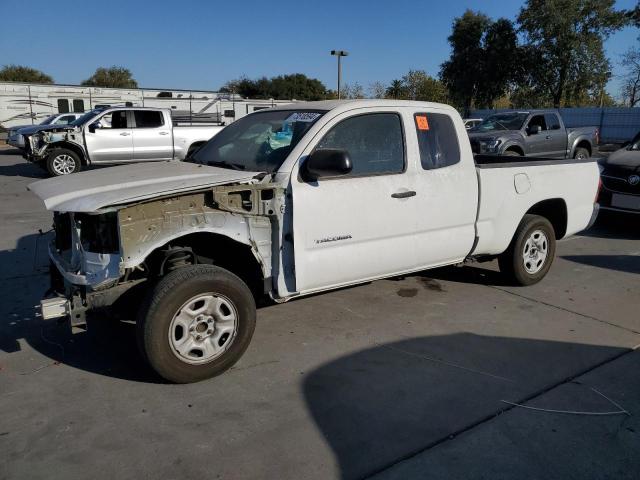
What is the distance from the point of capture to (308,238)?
3.89 metres

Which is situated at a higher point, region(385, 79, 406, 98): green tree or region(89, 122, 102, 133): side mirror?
region(385, 79, 406, 98): green tree

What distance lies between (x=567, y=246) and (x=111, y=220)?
6468 millimetres

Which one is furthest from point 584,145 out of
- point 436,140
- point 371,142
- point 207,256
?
point 207,256

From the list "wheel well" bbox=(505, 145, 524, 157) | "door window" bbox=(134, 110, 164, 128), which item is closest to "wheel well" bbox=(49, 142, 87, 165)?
"door window" bbox=(134, 110, 164, 128)

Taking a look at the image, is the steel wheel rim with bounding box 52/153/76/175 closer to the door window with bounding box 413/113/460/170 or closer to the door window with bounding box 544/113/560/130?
the door window with bounding box 413/113/460/170

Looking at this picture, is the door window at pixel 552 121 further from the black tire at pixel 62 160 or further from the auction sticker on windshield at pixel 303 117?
the black tire at pixel 62 160

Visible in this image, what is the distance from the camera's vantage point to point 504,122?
1462cm

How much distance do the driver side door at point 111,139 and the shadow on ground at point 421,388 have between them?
12190mm

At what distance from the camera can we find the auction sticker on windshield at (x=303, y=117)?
420 cm

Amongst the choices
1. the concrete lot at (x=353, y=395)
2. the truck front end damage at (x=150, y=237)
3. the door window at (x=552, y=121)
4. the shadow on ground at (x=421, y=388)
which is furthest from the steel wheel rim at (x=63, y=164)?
the door window at (x=552, y=121)

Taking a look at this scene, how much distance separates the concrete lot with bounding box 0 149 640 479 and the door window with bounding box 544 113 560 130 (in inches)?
410

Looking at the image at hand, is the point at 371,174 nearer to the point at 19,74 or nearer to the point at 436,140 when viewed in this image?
the point at 436,140

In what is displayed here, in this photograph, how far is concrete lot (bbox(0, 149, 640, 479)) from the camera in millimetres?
2785

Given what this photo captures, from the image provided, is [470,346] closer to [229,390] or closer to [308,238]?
[308,238]
